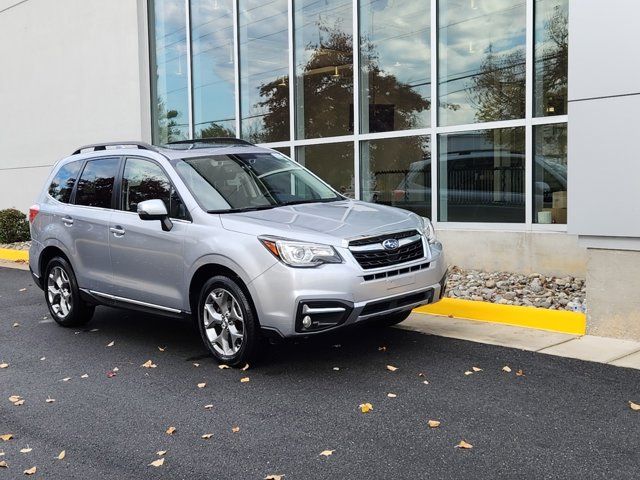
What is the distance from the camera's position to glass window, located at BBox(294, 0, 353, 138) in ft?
38.3

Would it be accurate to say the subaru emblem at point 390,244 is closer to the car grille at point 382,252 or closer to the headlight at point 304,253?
the car grille at point 382,252

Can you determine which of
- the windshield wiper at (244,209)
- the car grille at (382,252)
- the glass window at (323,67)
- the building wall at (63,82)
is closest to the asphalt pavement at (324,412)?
the car grille at (382,252)

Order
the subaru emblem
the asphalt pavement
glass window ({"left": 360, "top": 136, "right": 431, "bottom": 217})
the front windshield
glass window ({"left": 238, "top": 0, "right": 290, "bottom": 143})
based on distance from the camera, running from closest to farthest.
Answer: the asphalt pavement → the subaru emblem → the front windshield → glass window ({"left": 360, "top": 136, "right": 431, "bottom": 217}) → glass window ({"left": 238, "top": 0, "right": 290, "bottom": 143})

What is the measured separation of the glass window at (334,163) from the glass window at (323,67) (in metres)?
0.25

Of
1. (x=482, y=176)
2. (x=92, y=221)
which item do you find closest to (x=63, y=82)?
(x=92, y=221)

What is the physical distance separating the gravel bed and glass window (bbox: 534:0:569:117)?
2.26 metres

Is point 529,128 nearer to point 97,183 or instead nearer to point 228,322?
point 228,322

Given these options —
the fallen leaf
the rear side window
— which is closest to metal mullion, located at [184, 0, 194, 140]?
the rear side window

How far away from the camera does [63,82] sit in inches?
681

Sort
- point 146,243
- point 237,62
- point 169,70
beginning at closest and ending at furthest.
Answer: point 146,243 → point 237,62 → point 169,70

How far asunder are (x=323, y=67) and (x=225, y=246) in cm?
742

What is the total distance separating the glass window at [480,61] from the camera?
31.1ft

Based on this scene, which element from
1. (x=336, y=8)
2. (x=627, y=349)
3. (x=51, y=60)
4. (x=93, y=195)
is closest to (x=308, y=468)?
(x=627, y=349)

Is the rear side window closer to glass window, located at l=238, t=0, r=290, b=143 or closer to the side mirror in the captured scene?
the side mirror
